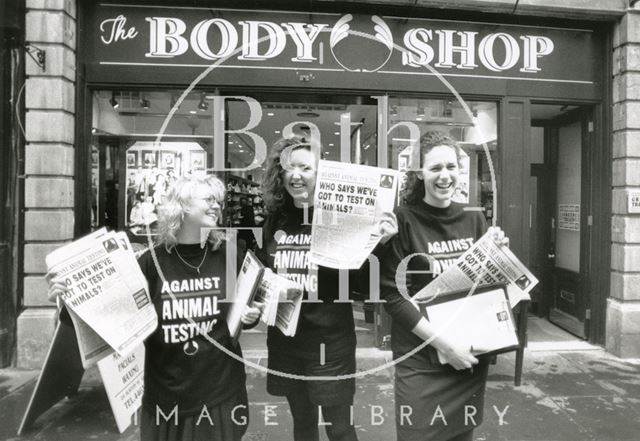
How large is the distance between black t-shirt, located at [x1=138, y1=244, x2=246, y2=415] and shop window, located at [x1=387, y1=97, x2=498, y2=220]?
4030 mm

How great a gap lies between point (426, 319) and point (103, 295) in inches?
59.3

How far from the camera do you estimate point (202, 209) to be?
7.72 ft

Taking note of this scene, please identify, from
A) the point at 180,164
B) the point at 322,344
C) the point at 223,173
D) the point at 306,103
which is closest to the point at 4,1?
the point at 180,164

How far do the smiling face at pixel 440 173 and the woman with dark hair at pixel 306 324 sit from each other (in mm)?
638

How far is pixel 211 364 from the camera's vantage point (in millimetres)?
2303

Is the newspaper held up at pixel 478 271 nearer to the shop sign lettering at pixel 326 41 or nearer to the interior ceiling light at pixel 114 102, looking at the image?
the shop sign lettering at pixel 326 41

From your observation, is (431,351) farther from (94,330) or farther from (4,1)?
(4,1)

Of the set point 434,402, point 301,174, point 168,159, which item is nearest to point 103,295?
point 301,174

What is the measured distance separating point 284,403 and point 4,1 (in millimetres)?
4986

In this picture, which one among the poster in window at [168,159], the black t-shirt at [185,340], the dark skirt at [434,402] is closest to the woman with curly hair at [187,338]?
the black t-shirt at [185,340]

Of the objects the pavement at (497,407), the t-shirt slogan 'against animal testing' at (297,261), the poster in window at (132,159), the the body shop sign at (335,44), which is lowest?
the pavement at (497,407)

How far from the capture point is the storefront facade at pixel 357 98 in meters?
5.47

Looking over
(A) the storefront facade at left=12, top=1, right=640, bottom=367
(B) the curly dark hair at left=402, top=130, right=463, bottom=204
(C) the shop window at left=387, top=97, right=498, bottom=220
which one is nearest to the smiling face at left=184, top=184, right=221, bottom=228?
(B) the curly dark hair at left=402, top=130, right=463, bottom=204

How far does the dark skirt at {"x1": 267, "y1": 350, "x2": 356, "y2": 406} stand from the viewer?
2.55 metres
